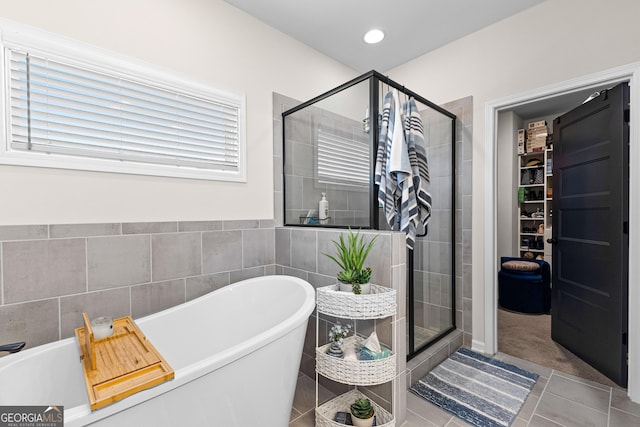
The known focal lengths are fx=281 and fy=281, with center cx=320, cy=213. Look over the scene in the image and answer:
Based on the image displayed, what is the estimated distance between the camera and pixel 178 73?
1.83 m

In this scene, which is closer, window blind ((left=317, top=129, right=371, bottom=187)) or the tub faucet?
the tub faucet

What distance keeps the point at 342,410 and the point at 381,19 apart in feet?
9.02

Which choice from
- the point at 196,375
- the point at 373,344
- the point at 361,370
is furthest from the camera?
the point at 373,344

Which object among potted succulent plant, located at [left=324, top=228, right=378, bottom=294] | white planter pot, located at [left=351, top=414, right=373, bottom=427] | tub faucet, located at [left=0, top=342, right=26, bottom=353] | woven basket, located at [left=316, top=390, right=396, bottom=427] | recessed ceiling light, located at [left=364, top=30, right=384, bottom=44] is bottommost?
woven basket, located at [left=316, top=390, right=396, bottom=427]

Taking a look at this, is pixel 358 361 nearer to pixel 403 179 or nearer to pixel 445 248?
pixel 403 179

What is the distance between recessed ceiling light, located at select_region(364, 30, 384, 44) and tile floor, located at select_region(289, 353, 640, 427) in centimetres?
277

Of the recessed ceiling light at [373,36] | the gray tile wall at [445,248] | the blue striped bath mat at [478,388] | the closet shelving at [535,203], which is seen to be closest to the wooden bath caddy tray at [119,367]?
the gray tile wall at [445,248]

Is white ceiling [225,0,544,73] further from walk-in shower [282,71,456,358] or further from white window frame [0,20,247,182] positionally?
white window frame [0,20,247,182]

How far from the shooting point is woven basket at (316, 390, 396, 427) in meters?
1.45

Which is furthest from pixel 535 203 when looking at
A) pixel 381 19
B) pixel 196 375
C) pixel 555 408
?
pixel 196 375

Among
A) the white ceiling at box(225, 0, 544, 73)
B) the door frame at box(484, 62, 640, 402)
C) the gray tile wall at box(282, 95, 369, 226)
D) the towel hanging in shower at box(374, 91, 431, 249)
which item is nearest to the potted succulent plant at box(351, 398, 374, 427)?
the towel hanging in shower at box(374, 91, 431, 249)

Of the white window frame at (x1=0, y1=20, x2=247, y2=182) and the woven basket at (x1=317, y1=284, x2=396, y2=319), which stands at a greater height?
the white window frame at (x1=0, y1=20, x2=247, y2=182)

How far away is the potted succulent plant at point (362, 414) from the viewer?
1429mm

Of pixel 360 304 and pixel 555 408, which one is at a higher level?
pixel 360 304
